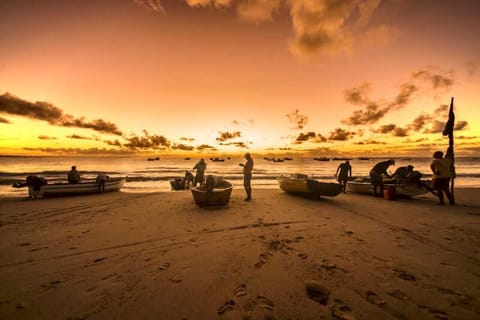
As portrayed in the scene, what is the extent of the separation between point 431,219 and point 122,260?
1081 centimetres

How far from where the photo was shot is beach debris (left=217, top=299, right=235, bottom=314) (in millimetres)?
3040

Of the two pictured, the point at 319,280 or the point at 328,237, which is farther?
the point at 328,237

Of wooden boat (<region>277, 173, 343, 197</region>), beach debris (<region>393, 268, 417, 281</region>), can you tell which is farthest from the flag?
beach debris (<region>393, 268, 417, 281</region>)

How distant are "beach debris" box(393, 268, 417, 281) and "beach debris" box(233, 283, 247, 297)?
3058 millimetres

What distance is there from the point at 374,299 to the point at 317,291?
87 cm

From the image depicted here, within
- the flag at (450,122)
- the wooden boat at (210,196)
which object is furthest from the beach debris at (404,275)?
the flag at (450,122)

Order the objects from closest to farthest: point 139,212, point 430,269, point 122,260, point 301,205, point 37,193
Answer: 1. point 430,269
2. point 122,260
3. point 139,212
4. point 301,205
5. point 37,193

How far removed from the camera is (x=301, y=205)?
10.5 metres

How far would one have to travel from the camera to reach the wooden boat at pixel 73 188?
44.9 feet

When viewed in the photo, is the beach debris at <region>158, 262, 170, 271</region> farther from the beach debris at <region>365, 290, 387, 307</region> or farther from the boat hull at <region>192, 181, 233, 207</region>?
the boat hull at <region>192, 181, 233, 207</region>

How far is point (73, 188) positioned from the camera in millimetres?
14500

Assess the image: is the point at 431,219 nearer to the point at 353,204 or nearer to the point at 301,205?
the point at 353,204

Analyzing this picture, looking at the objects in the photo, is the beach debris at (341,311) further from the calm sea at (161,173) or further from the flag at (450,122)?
the calm sea at (161,173)

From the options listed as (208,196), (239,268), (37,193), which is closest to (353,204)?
(208,196)
